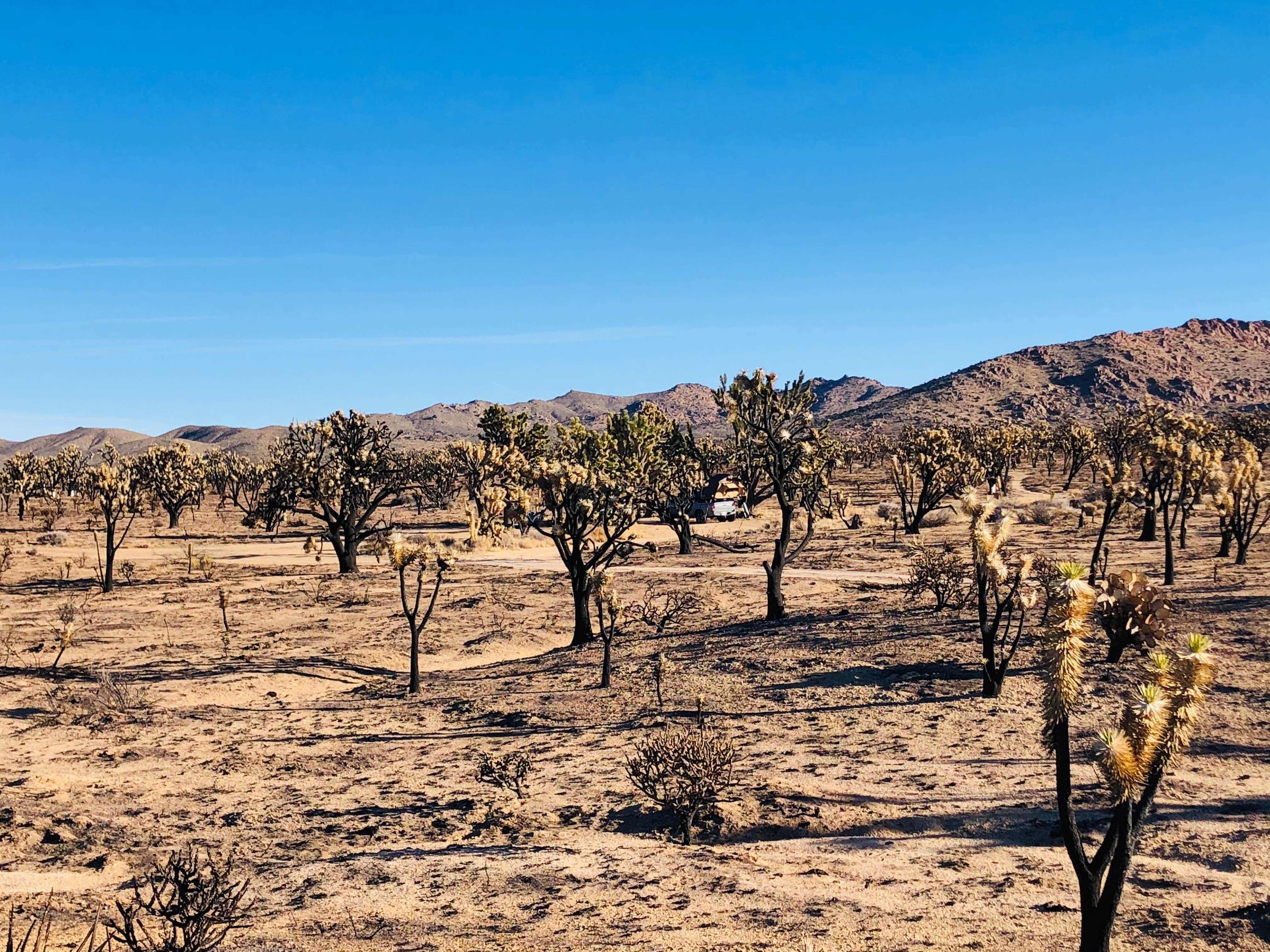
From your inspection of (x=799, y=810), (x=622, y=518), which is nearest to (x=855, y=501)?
(x=622, y=518)

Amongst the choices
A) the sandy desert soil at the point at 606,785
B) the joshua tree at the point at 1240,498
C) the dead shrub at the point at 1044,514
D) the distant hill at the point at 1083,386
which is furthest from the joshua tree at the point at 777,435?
the distant hill at the point at 1083,386

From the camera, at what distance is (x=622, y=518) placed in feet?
78.0

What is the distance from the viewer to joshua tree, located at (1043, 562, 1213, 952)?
24.0 feet

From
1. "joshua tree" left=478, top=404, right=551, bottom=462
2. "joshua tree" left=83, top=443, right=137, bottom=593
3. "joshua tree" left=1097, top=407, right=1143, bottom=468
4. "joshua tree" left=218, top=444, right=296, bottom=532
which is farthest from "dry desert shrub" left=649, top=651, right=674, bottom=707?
"joshua tree" left=478, top=404, right=551, bottom=462

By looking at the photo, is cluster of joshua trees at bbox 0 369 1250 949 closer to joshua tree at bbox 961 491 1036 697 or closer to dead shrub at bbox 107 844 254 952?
joshua tree at bbox 961 491 1036 697

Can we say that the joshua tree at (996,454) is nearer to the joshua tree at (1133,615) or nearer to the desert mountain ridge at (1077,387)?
the joshua tree at (1133,615)

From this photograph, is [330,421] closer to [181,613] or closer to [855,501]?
[181,613]

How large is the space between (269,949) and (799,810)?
6.97m

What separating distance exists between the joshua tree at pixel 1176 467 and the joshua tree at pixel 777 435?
10390mm

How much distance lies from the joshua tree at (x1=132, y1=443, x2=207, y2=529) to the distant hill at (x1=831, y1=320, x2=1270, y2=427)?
119 metres

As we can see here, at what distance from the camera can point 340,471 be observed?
129 ft

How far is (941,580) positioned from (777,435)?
19.3ft

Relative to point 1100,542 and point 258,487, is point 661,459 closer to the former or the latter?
point 1100,542

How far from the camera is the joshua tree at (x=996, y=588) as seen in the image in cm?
1265
